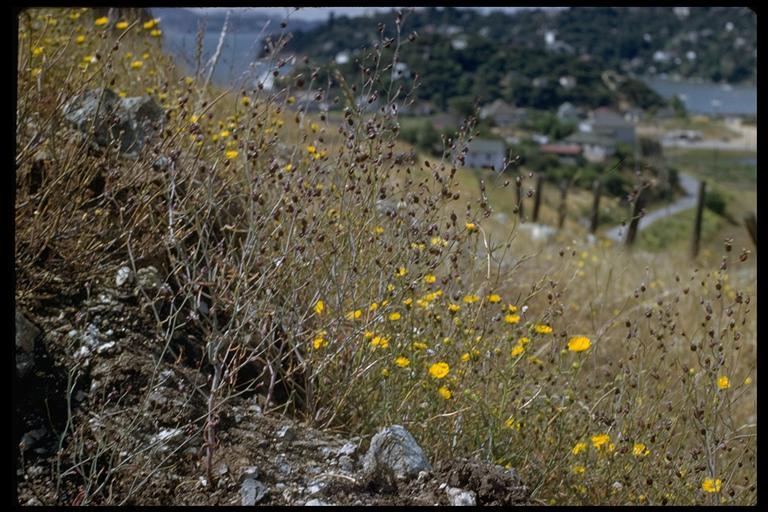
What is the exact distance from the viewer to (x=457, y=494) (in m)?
2.39


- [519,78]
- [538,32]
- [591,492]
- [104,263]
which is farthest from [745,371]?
[538,32]

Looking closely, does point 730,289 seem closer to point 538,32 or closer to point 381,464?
point 381,464

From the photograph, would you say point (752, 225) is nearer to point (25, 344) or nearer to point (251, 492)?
point (251, 492)

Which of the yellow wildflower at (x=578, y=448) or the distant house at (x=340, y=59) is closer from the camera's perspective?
the yellow wildflower at (x=578, y=448)

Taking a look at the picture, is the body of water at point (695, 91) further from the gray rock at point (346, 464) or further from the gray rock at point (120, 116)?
the gray rock at point (346, 464)

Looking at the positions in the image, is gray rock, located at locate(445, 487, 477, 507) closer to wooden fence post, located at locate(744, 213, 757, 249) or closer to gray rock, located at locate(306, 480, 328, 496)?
gray rock, located at locate(306, 480, 328, 496)

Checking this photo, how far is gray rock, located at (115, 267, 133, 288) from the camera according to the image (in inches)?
120

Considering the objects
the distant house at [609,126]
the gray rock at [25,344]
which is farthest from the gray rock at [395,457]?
the distant house at [609,126]

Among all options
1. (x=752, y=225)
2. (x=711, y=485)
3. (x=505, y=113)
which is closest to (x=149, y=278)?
(x=711, y=485)

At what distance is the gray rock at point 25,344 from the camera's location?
2.56m

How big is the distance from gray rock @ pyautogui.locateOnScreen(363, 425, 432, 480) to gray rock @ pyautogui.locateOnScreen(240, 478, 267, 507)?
304 mm

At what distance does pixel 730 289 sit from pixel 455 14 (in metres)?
41.1

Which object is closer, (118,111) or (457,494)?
(457,494)

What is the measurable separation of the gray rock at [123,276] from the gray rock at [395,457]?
1.18 m
